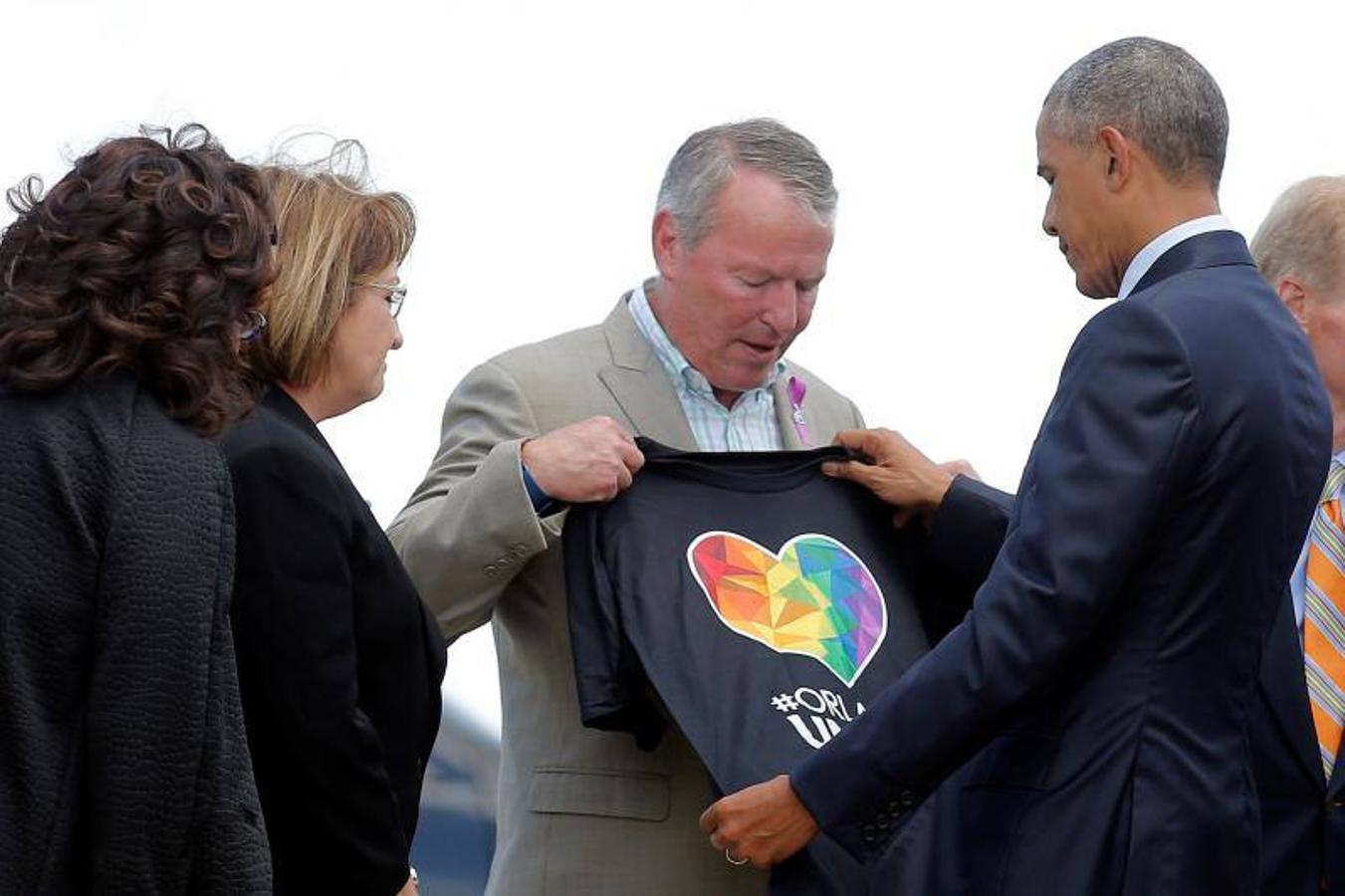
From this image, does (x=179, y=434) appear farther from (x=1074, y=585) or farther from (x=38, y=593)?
(x=1074, y=585)

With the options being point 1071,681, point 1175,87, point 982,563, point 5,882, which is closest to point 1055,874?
point 1071,681

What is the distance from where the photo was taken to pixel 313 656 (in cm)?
258

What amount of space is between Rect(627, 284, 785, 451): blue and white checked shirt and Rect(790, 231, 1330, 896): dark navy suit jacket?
881 millimetres

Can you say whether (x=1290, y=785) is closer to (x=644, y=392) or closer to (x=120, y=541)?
(x=644, y=392)

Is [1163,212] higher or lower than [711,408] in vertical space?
higher

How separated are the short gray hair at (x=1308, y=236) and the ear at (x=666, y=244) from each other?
993mm

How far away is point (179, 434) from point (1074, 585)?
1099mm

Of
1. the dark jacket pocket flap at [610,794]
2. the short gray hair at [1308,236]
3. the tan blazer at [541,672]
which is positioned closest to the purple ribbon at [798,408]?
the tan blazer at [541,672]

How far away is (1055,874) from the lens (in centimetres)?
270

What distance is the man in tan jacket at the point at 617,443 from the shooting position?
323 cm

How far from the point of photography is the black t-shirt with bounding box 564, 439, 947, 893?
122 inches

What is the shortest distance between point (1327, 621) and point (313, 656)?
1.66m

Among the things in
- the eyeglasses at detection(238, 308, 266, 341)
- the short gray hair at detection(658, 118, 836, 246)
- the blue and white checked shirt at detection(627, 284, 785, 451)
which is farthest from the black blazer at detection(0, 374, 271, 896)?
the short gray hair at detection(658, 118, 836, 246)

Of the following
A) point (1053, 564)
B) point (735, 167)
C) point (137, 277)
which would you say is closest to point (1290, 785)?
point (1053, 564)
